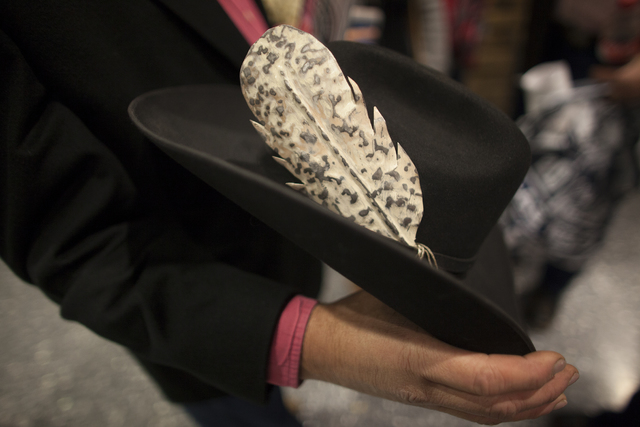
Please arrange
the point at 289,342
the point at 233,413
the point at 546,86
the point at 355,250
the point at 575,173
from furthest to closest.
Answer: the point at 546,86 → the point at 575,173 → the point at 233,413 → the point at 289,342 → the point at 355,250

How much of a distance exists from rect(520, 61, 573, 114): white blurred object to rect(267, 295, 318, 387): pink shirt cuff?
110 cm

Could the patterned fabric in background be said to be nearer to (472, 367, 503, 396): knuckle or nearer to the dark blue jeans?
(472, 367, 503, 396): knuckle

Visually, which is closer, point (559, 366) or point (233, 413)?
point (559, 366)

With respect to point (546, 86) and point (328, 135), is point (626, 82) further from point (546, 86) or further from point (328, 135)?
point (328, 135)

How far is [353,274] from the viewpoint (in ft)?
1.26

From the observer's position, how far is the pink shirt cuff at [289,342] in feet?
1.64

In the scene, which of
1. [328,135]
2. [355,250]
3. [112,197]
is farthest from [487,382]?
[112,197]

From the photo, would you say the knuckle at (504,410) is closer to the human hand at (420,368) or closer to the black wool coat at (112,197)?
the human hand at (420,368)

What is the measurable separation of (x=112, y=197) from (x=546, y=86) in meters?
1.42

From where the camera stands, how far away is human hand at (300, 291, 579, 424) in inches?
15.2

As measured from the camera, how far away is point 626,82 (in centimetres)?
89

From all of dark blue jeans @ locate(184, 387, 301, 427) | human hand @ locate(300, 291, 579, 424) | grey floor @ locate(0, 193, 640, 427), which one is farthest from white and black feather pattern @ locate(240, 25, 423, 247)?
grey floor @ locate(0, 193, 640, 427)

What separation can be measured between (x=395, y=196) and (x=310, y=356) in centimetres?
28

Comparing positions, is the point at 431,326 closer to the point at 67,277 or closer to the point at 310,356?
the point at 310,356
